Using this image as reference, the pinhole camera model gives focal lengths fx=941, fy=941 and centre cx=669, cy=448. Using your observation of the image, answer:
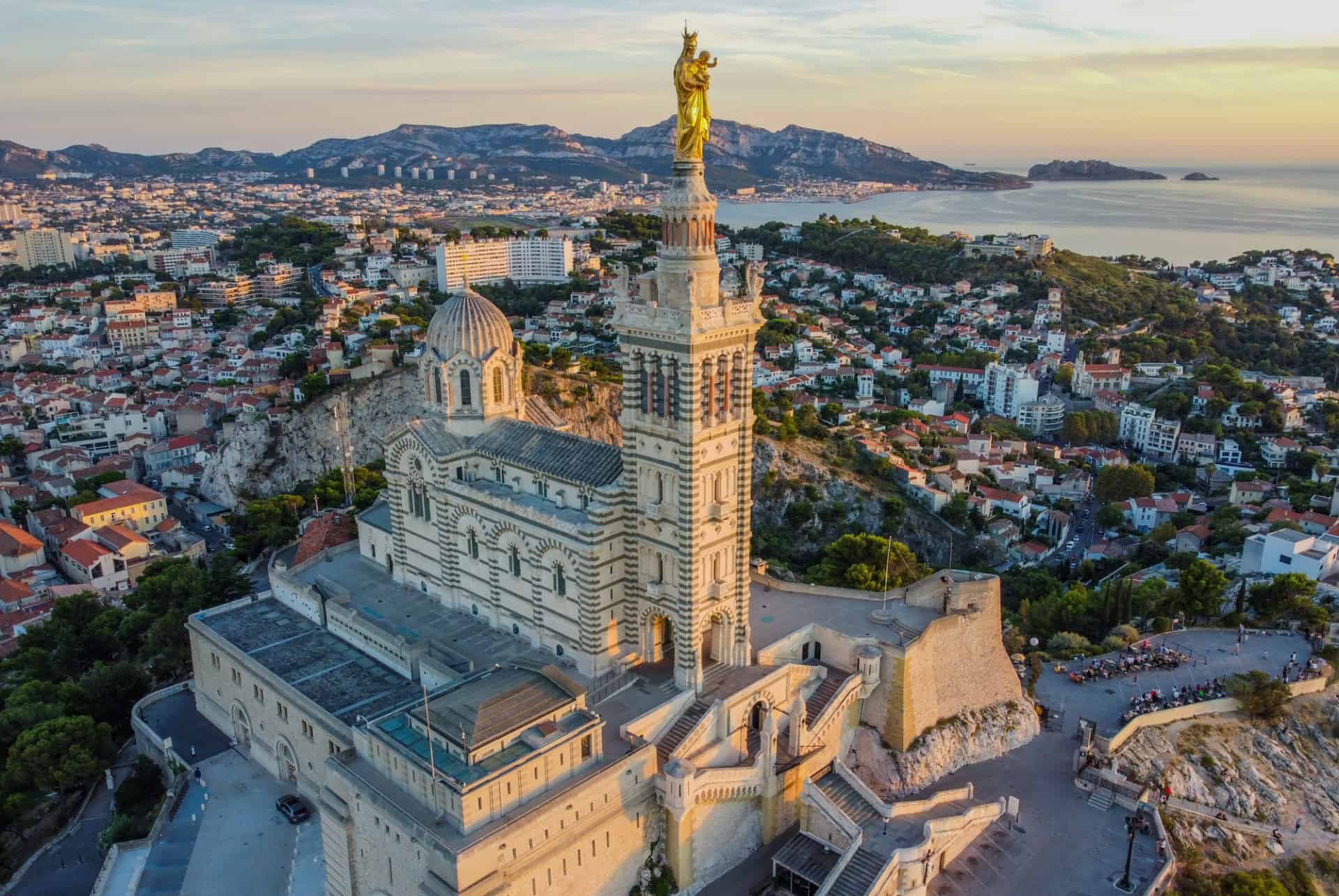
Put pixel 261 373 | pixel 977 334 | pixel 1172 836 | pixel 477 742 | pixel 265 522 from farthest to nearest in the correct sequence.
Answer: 1. pixel 977 334
2. pixel 261 373
3. pixel 265 522
4. pixel 1172 836
5. pixel 477 742

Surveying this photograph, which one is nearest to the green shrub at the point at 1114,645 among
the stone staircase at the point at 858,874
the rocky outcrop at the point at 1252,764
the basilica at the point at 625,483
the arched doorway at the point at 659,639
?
the rocky outcrop at the point at 1252,764

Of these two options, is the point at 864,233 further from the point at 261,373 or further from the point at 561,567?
the point at 561,567

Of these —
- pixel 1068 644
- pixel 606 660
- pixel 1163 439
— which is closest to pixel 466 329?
pixel 606 660

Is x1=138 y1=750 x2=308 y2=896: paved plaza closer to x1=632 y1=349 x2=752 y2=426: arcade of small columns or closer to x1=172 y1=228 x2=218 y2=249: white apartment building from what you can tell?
x1=632 y1=349 x2=752 y2=426: arcade of small columns

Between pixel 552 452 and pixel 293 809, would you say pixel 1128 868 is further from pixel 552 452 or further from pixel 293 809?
pixel 293 809

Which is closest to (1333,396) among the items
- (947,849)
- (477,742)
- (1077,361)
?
(1077,361)

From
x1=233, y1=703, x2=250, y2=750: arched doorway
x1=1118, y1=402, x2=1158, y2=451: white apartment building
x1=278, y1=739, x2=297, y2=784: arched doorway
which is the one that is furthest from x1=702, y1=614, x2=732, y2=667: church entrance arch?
x1=1118, y1=402, x2=1158, y2=451: white apartment building
